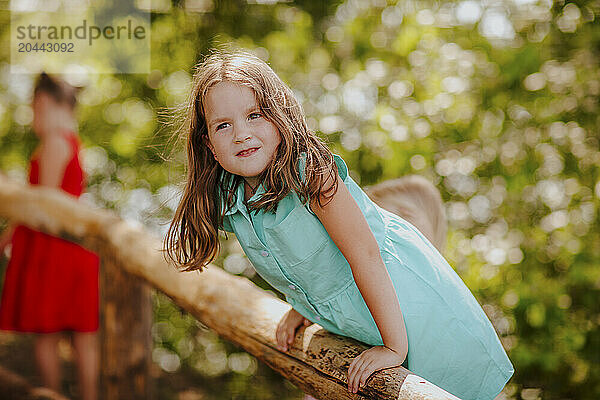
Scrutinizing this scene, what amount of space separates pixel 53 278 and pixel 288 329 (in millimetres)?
1948

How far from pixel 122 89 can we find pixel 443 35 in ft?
5.95

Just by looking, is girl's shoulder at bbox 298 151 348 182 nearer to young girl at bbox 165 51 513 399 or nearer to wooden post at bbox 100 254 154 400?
young girl at bbox 165 51 513 399

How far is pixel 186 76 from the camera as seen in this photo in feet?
11.3

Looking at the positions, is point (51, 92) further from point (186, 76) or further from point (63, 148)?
point (186, 76)

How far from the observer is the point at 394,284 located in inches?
52.7

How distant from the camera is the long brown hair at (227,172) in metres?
1.20

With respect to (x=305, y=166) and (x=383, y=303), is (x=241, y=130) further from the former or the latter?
(x=383, y=303)

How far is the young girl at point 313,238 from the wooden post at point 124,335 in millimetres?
864

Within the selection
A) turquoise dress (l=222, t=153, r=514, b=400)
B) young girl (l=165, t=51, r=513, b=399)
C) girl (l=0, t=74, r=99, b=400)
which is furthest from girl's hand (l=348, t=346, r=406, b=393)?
girl (l=0, t=74, r=99, b=400)

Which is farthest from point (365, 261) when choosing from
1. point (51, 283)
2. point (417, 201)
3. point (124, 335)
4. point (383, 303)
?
point (51, 283)

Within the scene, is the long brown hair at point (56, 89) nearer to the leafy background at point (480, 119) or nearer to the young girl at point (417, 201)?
the leafy background at point (480, 119)

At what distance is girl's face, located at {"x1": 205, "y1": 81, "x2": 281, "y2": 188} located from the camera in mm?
1198

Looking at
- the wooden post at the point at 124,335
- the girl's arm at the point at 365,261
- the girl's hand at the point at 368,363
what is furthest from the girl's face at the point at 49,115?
the girl's hand at the point at 368,363

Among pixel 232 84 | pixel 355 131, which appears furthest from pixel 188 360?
pixel 232 84
